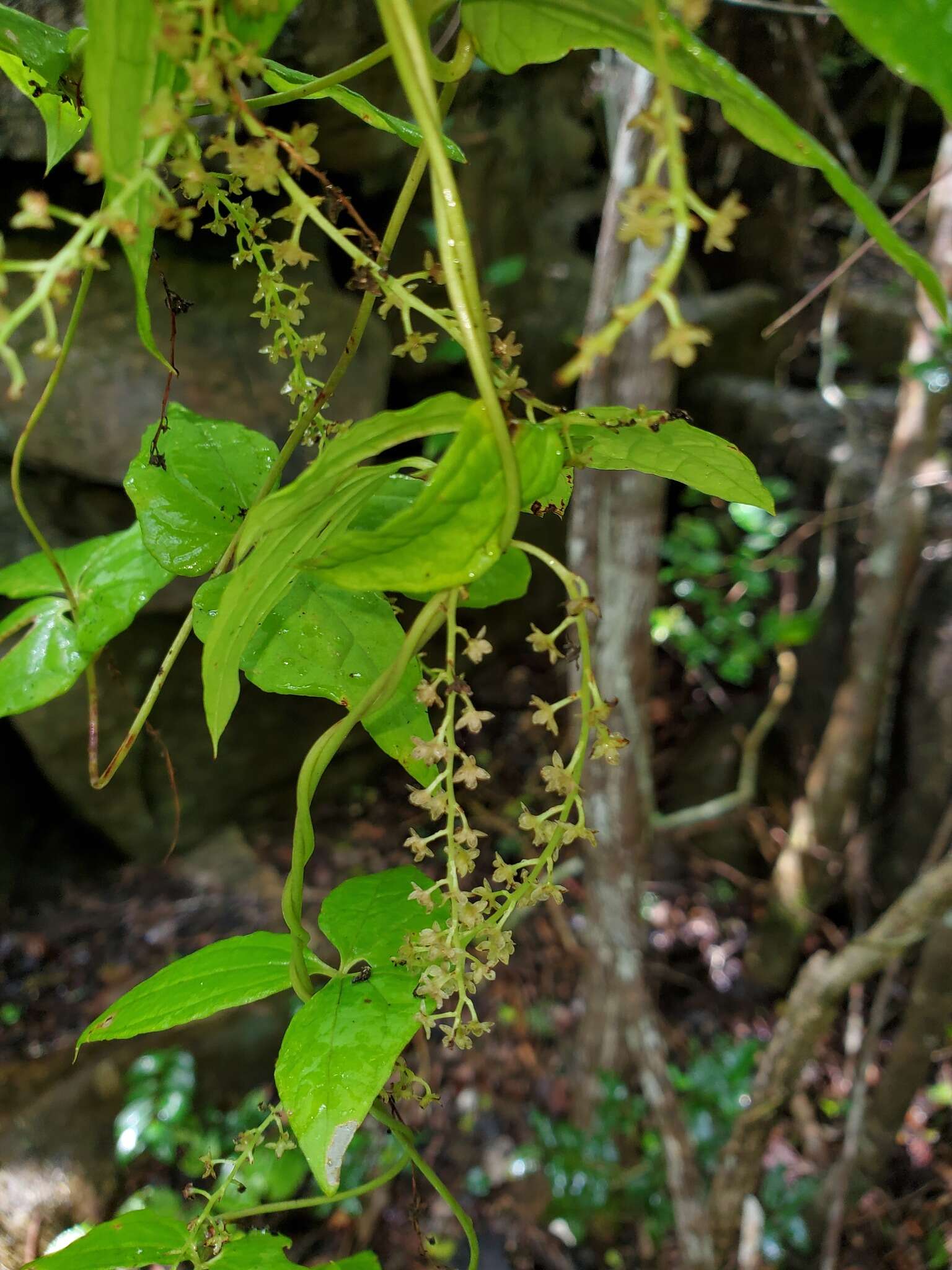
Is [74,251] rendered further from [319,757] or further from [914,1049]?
[914,1049]

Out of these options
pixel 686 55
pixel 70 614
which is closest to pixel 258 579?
pixel 686 55

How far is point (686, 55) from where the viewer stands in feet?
1.00

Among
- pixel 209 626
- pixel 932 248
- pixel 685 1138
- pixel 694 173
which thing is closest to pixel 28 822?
pixel 685 1138

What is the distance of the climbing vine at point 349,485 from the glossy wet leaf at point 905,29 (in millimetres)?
49

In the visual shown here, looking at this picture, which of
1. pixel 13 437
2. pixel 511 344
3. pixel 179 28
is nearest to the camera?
pixel 179 28

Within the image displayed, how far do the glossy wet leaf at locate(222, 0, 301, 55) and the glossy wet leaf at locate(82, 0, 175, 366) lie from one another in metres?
0.03

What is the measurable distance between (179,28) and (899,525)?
2361 millimetres

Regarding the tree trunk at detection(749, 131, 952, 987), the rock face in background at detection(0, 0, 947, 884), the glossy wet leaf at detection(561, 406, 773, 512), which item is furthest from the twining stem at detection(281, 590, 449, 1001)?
the tree trunk at detection(749, 131, 952, 987)

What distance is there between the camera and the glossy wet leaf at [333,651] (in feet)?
1.40

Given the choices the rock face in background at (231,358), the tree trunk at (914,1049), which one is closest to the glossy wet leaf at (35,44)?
the rock face in background at (231,358)

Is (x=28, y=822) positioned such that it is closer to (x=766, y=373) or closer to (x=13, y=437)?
(x=13, y=437)

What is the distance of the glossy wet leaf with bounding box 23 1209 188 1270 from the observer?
0.46m

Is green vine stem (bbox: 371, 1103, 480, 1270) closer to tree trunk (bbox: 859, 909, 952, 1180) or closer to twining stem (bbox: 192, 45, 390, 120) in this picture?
twining stem (bbox: 192, 45, 390, 120)

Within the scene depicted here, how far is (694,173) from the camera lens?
3.27 m
